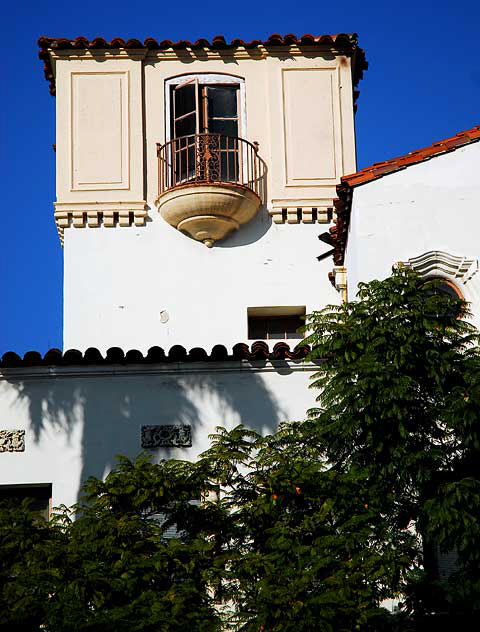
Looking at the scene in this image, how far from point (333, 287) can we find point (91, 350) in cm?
799

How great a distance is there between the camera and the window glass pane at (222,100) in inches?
968

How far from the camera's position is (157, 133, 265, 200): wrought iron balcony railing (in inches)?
933

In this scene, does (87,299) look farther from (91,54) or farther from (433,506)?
(433,506)

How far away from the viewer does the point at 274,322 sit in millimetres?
23688

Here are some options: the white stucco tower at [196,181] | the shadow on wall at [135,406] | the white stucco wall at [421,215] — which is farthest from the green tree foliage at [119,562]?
the white stucco tower at [196,181]

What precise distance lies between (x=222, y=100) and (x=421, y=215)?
921cm

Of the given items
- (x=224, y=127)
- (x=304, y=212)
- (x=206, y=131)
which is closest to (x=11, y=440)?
(x=304, y=212)

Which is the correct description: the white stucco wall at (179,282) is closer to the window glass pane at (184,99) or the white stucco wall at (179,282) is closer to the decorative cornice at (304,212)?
the decorative cornice at (304,212)

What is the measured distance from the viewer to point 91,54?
81.1 feet

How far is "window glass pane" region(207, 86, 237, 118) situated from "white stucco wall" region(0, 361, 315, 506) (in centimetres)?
969

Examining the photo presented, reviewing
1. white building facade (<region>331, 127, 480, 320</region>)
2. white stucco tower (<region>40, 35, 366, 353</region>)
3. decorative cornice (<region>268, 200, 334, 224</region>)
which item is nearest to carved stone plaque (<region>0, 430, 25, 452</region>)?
white building facade (<region>331, 127, 480, 320</region>)

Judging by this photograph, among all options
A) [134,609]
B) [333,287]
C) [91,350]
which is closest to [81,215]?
[333,287]

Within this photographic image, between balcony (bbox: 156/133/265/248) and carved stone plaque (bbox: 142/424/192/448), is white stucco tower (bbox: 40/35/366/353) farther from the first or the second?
carved stone plaque (bbox: 142/424/192/448)

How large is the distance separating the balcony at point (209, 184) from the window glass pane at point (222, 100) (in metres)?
0.80
